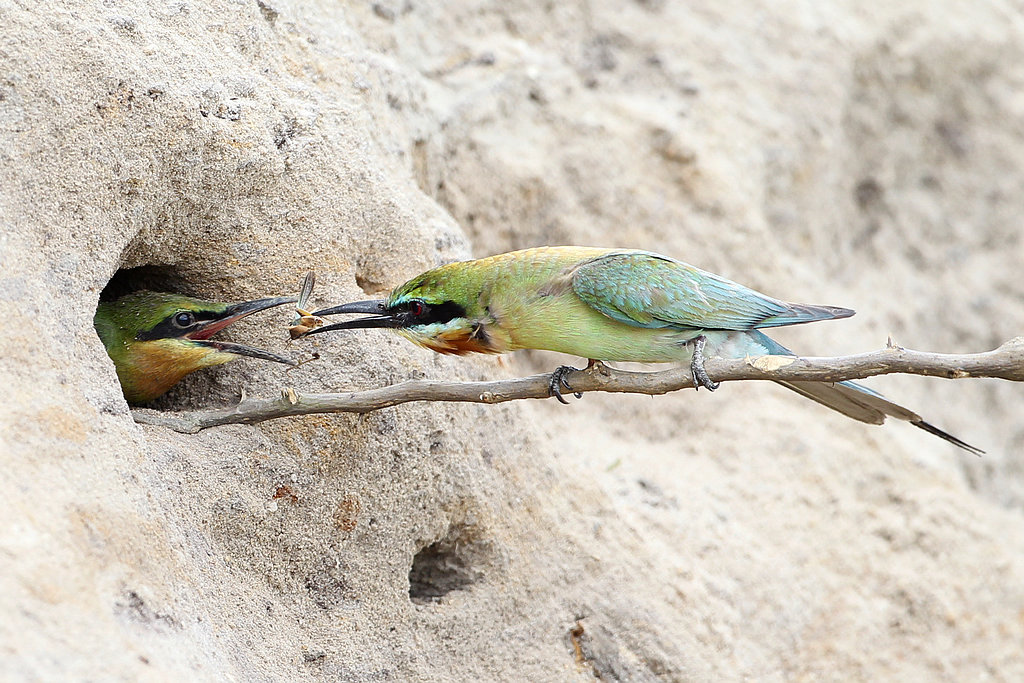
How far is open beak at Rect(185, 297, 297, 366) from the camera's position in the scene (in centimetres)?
298

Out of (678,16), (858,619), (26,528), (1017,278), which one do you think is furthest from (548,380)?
(1017,278)

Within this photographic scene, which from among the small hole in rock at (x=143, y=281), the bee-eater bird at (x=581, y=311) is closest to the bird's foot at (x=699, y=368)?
the bee-eater bird at (x=581, y=311)

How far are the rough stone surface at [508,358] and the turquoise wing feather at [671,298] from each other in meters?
0.66

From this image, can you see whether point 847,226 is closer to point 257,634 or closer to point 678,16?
point 678,16

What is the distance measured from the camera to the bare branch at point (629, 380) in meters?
Answer: 2.21

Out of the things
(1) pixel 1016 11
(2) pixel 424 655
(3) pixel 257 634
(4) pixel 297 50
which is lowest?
(2) pixel 424 655

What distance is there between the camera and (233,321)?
304 centimetres

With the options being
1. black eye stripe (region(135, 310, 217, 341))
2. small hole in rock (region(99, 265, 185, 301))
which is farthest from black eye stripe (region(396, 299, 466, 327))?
small hole in rock (region(99, 265, 185, 301))

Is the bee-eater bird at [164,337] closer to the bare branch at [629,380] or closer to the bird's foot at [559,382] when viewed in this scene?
the bare branch at [629,380]

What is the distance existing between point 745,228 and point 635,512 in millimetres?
1625

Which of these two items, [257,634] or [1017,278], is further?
[1017,278]

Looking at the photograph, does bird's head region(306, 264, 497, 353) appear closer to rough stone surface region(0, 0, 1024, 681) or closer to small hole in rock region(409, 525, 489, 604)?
rough stone surface region(0, 0, 1024, 681)

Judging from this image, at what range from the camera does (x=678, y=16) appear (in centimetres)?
532

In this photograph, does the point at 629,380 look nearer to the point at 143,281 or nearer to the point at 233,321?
the point at 233,321
